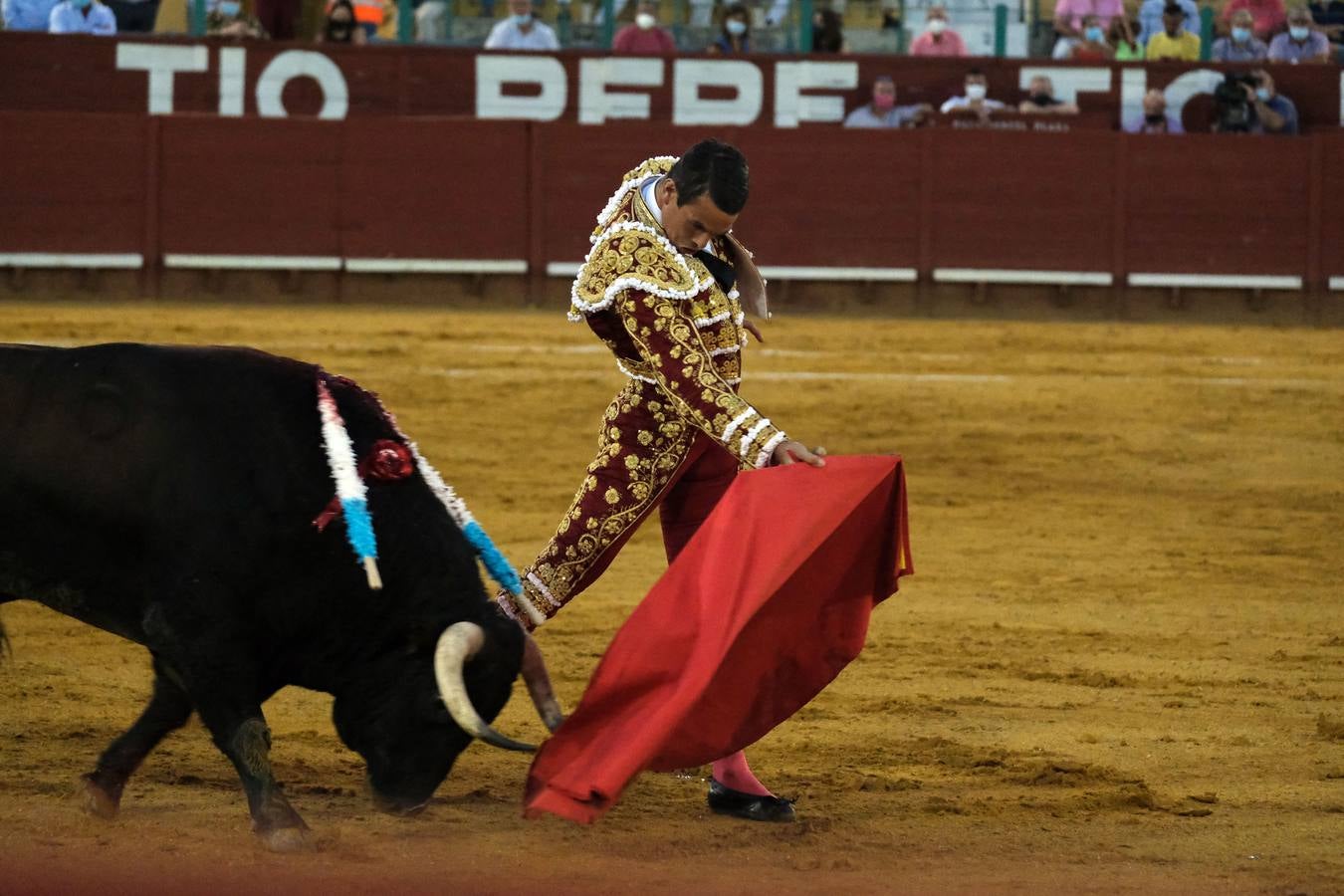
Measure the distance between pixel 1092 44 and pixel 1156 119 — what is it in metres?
→ 0.77

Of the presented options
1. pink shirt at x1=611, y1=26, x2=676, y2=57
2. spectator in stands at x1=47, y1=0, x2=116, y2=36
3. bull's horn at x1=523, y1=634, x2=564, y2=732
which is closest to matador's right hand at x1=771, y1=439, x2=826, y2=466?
bull's horn at x1=523, y1=634, x2=564, y2=732

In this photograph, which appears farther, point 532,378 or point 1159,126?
point 1159,126

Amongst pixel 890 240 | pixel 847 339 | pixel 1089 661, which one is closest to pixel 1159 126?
pixel 890 240

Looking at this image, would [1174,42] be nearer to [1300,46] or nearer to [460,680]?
[1300,46]

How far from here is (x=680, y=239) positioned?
3248 mm

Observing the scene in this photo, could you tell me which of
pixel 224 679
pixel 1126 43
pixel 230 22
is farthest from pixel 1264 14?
pixel 224 679

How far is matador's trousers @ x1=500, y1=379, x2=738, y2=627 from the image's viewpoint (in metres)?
3.33

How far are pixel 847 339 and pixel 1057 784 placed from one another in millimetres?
7370

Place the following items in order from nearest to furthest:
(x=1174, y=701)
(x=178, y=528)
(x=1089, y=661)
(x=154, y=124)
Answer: (x=178, y=528)
(x=1174, y=701)
(x=1089, y=661)
(x=154, y=124)

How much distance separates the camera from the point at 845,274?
40.7 ft

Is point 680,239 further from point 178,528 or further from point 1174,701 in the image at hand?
point 1174,701

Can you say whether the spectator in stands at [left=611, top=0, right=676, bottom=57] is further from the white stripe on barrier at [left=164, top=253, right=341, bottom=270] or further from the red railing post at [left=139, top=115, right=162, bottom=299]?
the red railing post at [left=139, top=115, right=162, bottom=299]

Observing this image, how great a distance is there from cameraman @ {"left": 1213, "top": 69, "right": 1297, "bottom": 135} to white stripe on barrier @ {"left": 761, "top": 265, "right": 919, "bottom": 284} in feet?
7.59

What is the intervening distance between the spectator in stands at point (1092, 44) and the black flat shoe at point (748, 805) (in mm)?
9992
